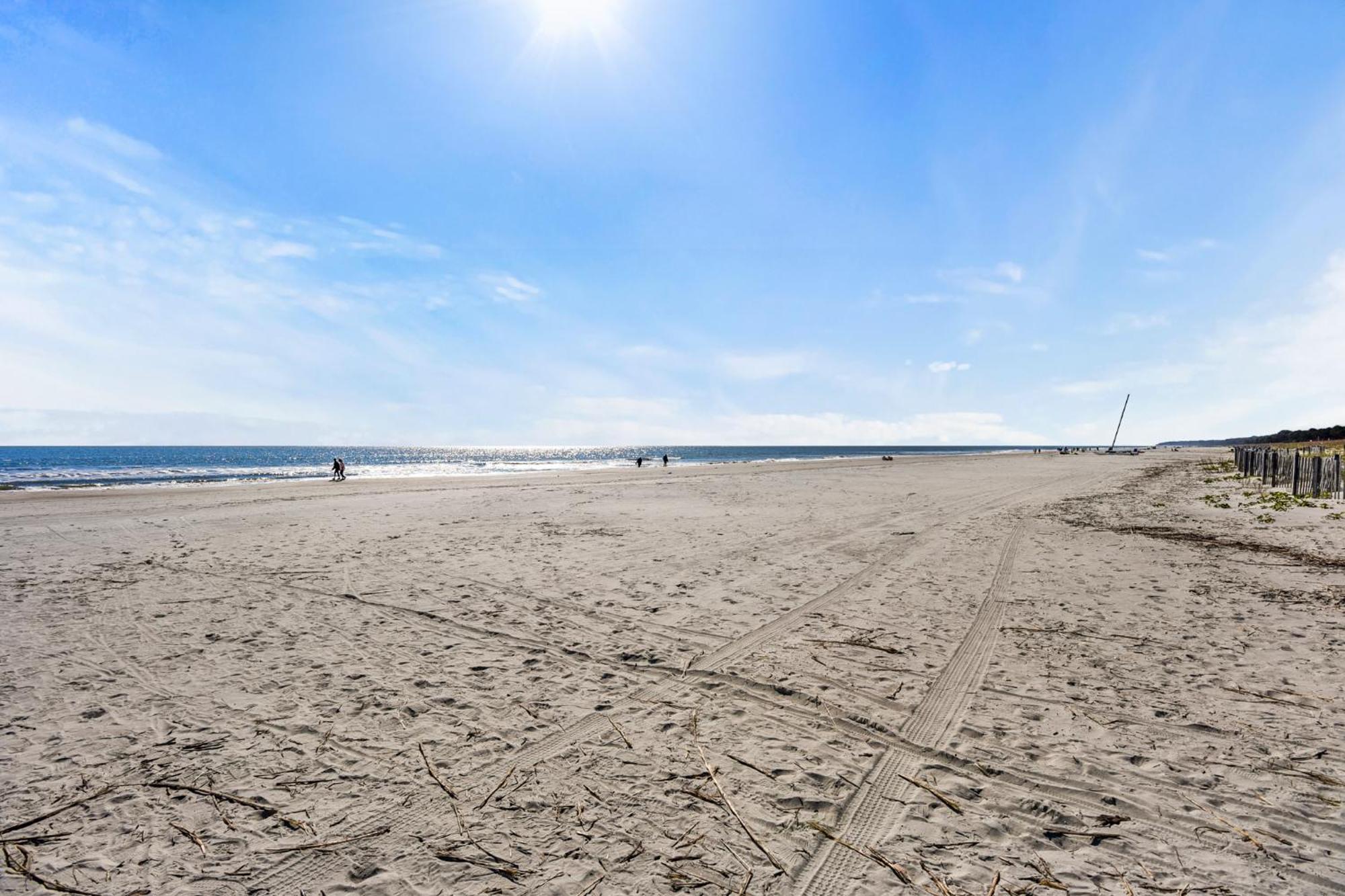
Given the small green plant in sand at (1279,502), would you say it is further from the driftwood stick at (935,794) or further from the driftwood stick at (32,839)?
the driftwood stick at (32,839)

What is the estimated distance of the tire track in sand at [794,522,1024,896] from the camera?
9.57 ft

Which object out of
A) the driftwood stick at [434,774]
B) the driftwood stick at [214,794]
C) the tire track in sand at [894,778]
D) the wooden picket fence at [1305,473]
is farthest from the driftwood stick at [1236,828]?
the wooden picket fence at [1305,473]

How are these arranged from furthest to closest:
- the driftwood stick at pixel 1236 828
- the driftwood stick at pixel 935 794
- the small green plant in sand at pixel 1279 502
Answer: the small green plant in sand at pixel 1279 502 → the driftwood stick at pixel 935 794 → the driftwood stick at pixel 1236 828

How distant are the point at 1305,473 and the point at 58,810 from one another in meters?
30.2

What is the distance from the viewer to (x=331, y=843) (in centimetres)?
313

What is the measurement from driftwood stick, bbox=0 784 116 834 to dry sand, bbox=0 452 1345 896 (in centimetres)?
2

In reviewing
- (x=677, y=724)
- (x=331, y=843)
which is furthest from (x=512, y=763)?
(x=677, y=724)

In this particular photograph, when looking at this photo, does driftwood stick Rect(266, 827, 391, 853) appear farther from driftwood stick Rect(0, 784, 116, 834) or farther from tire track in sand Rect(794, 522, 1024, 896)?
tire track in sand Rect(794, 522, 1024, 896)

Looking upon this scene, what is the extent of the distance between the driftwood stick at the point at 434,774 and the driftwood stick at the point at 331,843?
0.39m

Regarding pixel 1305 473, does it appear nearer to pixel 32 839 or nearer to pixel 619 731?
pixel 619 731

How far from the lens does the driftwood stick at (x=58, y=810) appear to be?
324 centimetres

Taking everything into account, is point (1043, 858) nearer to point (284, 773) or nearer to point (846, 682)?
point (846, 682)

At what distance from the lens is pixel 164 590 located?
331 inches

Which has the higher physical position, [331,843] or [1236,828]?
[1236,828]
